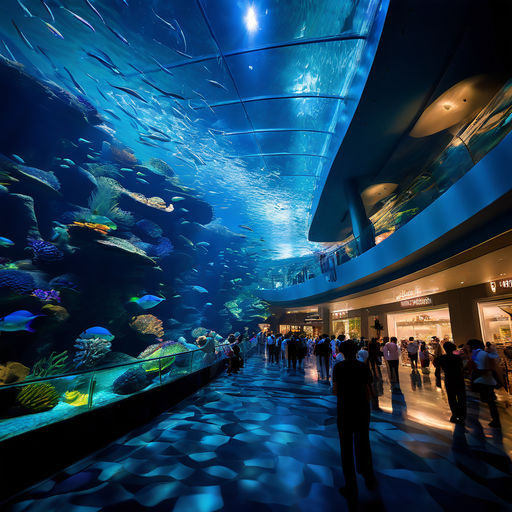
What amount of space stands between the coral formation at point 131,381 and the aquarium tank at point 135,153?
4cm

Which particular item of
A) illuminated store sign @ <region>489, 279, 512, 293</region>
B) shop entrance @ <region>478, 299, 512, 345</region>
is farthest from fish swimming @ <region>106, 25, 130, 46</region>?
shop entrance @ <region>478, 299, 512, 345</region>

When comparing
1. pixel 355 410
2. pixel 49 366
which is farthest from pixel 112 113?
pixel 355 410

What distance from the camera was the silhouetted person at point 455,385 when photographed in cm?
468

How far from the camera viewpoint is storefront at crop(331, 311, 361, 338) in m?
19.8

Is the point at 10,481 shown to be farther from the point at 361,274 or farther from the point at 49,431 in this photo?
the point at 361,274

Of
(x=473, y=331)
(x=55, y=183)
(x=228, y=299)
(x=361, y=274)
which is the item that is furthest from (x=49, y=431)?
(x=228, y=299)

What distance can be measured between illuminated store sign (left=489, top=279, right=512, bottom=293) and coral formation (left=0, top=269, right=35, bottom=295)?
842 inches

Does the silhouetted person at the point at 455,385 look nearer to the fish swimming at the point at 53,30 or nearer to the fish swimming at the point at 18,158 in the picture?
the fish swimming at the point at 53,30

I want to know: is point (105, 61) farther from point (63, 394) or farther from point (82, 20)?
point (63, 394)

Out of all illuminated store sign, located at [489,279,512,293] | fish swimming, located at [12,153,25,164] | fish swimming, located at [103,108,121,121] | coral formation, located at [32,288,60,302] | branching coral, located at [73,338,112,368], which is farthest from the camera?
fish swimming, located at [103,108,121,121]

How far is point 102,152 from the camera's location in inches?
817

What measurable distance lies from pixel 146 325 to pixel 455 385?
17.4m

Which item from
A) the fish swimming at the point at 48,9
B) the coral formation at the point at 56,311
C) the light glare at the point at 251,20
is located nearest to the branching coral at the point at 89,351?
the coral formation at the point at 56,311

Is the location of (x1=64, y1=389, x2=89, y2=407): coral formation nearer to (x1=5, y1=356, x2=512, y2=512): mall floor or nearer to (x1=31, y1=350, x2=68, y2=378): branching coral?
(x1=5, y1=356, x2=512, y2=512): mall floor
